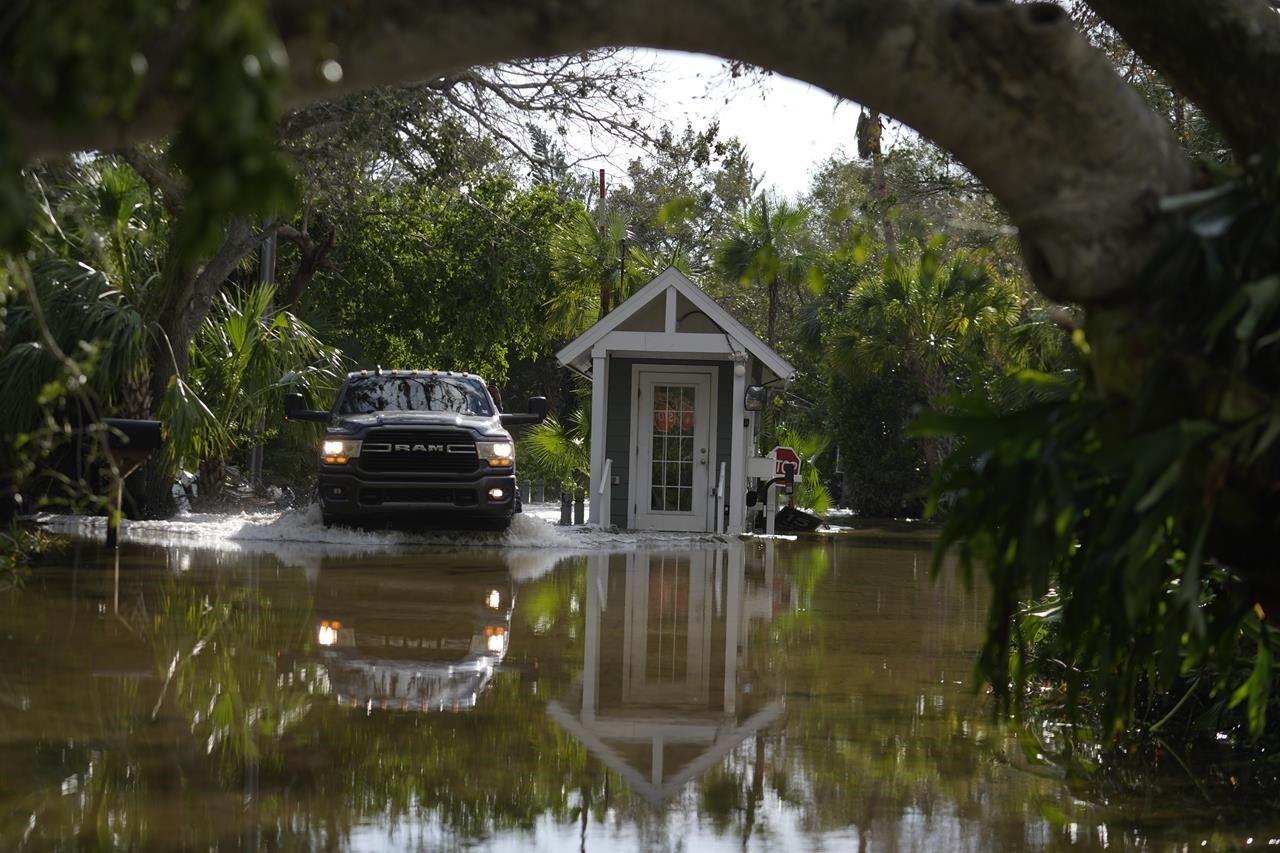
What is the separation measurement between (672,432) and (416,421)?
607 cm

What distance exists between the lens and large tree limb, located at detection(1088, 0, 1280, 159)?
13.4 ft

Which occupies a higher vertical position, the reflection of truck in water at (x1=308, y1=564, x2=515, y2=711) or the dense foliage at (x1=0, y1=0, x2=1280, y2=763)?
the dense foliage at (x1=0, y1=0, x2=1280, y2=763)

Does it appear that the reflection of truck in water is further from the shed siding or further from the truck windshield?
the shed siding

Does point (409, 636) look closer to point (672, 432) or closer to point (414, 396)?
point (414, 396)

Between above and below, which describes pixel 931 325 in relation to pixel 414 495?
above

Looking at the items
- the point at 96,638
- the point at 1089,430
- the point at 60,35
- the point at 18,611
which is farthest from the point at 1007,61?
the point at 18,611

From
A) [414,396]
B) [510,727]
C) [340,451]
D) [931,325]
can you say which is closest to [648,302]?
[414,396]

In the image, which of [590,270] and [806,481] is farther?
[590,270]

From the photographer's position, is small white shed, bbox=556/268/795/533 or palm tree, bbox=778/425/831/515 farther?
palm tree, bbox=778/425/831/515

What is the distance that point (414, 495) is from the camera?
1745cm

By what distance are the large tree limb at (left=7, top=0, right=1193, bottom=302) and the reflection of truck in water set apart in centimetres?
455

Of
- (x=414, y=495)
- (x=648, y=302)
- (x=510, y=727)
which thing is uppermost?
(x=648, y=302)

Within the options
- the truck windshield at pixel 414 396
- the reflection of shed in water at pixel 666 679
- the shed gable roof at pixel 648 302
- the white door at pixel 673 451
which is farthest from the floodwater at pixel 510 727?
the white door at pixel 673 451

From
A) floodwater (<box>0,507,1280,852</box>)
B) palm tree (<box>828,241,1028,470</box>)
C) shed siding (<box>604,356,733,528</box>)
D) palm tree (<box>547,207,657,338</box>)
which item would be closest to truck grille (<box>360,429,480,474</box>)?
floodwater (<box>0,507,1280,852</box>)
